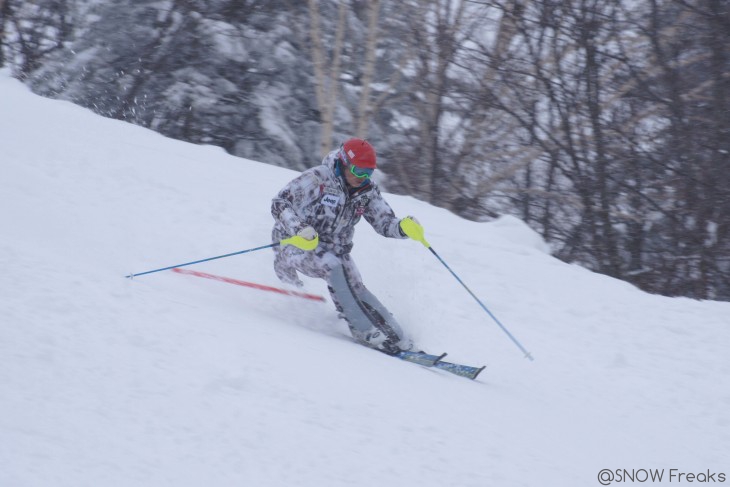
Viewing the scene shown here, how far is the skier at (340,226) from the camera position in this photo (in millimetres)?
5051

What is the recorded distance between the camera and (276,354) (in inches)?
157

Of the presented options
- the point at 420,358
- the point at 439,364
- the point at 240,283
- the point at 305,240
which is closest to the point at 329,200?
the point at 305,240

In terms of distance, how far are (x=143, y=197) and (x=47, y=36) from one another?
30.9ft

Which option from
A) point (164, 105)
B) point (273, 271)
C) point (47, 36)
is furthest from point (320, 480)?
point (47, 36)

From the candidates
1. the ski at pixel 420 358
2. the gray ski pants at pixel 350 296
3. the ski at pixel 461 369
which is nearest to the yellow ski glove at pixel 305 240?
the gray ski pants at pixel 350 296

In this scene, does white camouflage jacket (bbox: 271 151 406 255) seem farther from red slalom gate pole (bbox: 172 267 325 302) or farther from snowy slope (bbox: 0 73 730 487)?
snowy slope (bbox: 0 73 730 487)

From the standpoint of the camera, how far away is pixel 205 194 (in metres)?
7.43

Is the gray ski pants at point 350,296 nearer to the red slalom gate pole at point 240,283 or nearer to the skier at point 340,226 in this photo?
the skier at point 340,226

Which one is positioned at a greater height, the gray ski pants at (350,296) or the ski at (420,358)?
the gray ski pants at (350,296)

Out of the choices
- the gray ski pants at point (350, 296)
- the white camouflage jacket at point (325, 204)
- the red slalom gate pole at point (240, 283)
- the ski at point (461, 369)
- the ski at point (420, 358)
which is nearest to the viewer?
the ski at point (461, 369)

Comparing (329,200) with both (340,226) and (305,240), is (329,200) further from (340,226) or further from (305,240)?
(305,240)

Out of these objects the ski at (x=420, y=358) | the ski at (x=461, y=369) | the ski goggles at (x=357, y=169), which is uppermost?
the ski goggles at (x=357, y=169)

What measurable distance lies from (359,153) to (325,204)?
1.49ft

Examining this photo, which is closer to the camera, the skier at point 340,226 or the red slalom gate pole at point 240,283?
the skier at point 340,226
